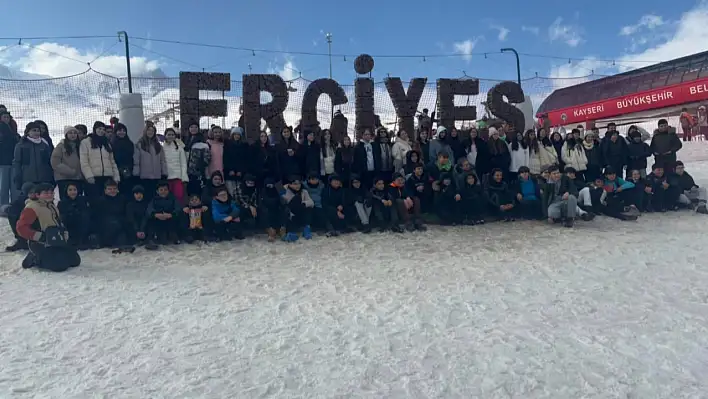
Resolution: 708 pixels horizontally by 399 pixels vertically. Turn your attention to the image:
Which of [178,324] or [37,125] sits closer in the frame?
[178,324]

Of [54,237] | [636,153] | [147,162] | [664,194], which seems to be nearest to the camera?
[54,237]

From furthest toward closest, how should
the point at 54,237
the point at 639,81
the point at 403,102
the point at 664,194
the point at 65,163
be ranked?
the point at 639,81
the point at 403,102
the point at 664,194
the point at 65,163
the point at 54,237

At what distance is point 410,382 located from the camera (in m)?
3.19

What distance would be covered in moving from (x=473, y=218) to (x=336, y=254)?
3039mm

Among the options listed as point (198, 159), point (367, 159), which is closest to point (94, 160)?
point (198, 159)

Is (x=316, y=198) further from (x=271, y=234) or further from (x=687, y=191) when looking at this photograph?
(x=687, y=191)

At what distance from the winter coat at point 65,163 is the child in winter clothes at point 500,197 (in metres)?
6.38

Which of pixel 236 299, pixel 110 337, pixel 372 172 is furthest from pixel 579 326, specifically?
pixel 372 172

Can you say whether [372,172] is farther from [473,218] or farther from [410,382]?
[410,382]

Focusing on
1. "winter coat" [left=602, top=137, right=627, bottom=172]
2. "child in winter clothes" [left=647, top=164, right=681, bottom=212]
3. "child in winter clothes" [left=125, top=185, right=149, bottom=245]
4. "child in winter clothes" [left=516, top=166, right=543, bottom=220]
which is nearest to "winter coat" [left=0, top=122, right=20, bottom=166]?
"child in winter clothes" [left=125, top=185, right=149, bottom=245]

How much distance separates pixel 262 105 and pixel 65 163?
11.5 feet

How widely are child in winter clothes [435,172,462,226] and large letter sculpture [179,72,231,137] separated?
13.7 ft

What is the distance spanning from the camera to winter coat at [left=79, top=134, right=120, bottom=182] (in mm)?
6668

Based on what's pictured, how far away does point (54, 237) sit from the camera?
5551 mm
